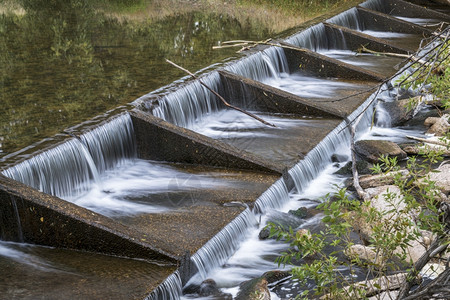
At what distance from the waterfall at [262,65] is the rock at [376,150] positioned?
2.73 meters

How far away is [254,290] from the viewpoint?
19.4 ft

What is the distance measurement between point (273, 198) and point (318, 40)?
26.7 ft

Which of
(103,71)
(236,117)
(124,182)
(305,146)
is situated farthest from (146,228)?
(103,71)

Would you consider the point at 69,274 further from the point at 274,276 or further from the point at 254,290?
the point at 274,276

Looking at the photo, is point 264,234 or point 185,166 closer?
point 264,234

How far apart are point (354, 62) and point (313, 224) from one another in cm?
729

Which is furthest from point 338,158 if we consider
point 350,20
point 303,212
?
point 350,20

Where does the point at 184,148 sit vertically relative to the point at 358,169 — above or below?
above

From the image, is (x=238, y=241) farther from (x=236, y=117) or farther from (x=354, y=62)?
(x=354, y=62)

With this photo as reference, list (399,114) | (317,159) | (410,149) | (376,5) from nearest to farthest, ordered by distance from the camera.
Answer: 1. (317,159)
2. (410,149)
3. (399,114)
4. (376,5)

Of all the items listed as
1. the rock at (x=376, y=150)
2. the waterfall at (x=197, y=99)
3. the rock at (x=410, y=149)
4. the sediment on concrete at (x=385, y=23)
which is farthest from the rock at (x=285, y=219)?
the sediment on concrete at (x=385, y=23)

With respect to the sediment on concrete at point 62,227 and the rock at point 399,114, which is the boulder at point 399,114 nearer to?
the rock at point 399,114

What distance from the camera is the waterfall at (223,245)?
20.3 ft

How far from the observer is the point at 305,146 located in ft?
29.8
